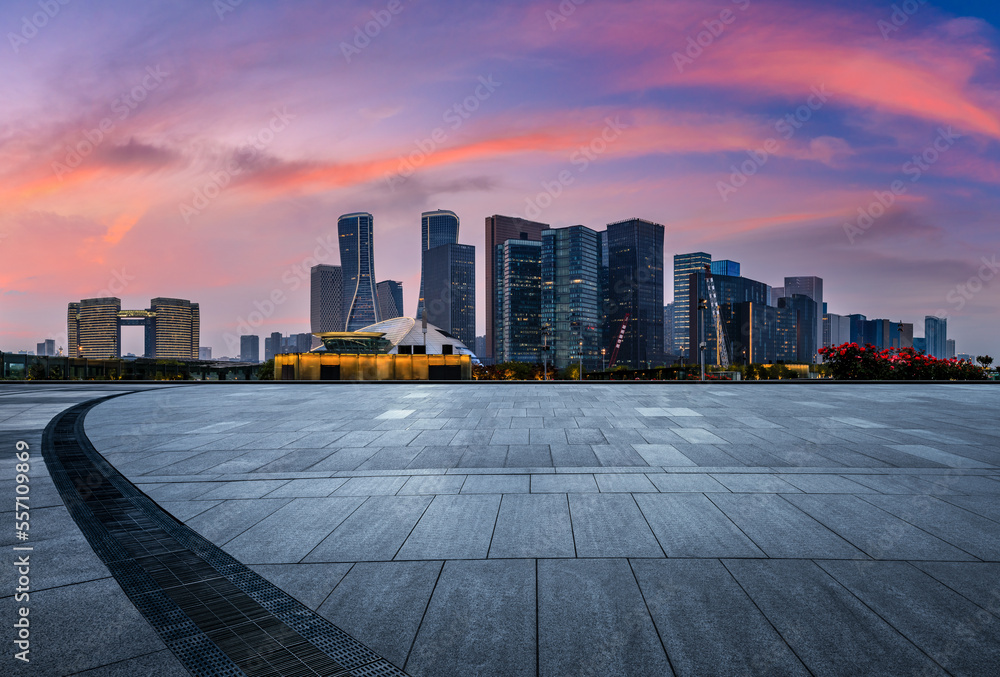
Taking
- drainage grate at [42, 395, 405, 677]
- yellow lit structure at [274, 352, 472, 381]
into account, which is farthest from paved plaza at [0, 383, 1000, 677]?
yellow lit structure at [274, 352, 472, 381]

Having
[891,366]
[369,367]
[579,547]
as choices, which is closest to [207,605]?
[579,547]

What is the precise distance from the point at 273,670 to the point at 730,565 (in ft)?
13.1

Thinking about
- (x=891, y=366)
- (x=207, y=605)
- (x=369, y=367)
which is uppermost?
(x=891, y=366)

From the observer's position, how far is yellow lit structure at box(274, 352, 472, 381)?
3938 centimetres

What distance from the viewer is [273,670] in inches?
124

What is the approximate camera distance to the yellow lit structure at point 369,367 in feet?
129

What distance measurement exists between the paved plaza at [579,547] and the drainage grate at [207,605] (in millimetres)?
115

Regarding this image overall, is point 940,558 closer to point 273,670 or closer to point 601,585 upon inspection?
point 601,585

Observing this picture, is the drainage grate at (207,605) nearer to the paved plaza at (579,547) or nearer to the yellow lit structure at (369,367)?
the paved plaza at (579,547)

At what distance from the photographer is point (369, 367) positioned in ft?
132

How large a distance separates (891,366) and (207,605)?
37.6 m

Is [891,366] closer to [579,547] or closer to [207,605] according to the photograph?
[579,547]

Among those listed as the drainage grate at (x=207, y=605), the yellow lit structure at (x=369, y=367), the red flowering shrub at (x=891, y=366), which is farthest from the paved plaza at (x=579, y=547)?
the yellow lit structure at (x=369, y=367)

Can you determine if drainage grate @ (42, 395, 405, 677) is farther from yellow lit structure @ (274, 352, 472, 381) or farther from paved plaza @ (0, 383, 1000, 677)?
yellow lit structure @ (274, 352, 472, 381)
